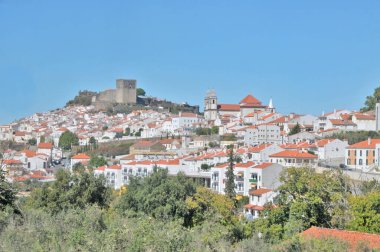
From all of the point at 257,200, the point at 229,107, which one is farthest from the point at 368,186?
the point at 229,107

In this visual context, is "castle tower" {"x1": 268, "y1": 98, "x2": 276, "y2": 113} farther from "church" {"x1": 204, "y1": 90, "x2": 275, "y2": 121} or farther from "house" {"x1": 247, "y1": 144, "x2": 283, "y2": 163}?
"house" {"x1": 247, "y1": 144, "x2": 283, "y2": 163}

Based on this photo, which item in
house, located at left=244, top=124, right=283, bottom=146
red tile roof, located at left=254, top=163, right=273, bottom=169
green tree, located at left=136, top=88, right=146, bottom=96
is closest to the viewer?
red tile roof, located at left=254, top=163, right=273, bottom=169

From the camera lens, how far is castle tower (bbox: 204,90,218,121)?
9318cm

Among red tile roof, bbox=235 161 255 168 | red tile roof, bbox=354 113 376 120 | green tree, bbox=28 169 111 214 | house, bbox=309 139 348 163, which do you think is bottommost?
green tree, bbox=28 169 111 214

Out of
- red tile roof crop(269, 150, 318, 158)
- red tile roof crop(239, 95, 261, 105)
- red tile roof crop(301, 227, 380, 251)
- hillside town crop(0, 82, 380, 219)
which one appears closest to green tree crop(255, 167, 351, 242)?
red tile roof crop(301, 227, 380, 251)

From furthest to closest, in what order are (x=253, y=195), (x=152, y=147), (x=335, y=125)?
1. (x=152, y=147)
2. (x=335, y=125)
3. (x=253, y=195)

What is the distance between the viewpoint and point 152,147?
222ft

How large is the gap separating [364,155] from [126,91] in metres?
73.9

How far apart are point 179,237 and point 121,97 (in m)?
103

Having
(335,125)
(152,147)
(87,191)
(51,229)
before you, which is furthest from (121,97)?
(51,229)

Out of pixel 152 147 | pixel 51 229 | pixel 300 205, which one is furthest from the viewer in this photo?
pixel 152 147

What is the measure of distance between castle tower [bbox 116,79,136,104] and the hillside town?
4800 mm

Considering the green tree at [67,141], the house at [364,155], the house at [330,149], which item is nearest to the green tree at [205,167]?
the house at [330,149]

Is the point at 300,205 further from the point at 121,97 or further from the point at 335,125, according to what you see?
the point at 121,97
